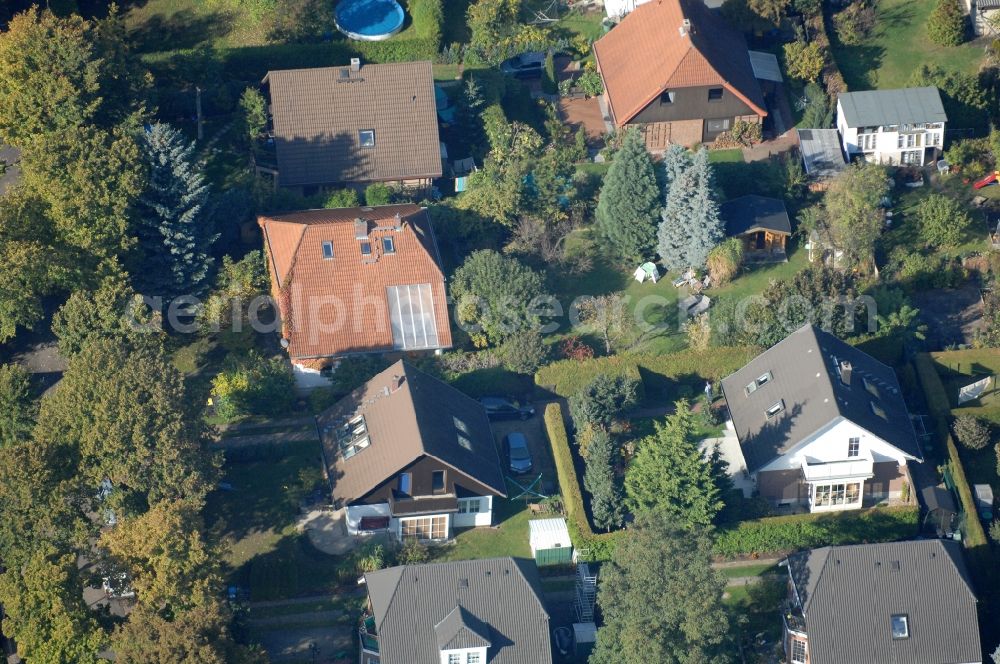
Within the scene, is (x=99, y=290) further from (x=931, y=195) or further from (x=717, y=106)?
(x=931, y=195)

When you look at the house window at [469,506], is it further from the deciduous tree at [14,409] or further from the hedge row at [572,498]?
the deciduous tree at [14,409]

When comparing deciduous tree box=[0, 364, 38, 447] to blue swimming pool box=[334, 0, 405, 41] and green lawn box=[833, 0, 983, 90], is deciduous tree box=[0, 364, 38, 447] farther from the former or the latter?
green lawn box=[833, 0, 983, 90]

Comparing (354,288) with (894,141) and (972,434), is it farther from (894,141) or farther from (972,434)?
(894,141)

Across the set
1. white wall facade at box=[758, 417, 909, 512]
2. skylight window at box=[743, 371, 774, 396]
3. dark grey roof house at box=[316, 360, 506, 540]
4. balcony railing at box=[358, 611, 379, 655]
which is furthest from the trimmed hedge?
balcony railing at box=[358, 611, 379, 655]

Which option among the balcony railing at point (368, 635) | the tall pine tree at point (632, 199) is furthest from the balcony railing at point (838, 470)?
the balcony railing at point (368, 635)

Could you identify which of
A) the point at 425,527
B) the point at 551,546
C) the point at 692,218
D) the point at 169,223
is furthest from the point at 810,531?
the point at 169,223

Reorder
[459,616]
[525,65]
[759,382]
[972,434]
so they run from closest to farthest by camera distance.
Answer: [459,616]
[972,434]
[759,382]
[525,65]
